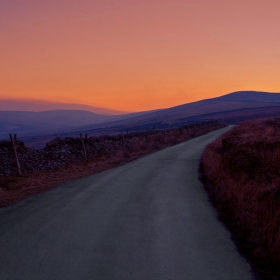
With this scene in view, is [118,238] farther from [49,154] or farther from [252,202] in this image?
[49,154]

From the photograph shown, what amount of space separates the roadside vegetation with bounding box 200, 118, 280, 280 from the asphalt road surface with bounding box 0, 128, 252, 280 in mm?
287

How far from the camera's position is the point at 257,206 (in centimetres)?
823

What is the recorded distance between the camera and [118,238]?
21.9ft

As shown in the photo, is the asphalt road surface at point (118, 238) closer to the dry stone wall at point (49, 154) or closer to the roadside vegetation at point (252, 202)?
the roadside vegetation at point (252, 202)

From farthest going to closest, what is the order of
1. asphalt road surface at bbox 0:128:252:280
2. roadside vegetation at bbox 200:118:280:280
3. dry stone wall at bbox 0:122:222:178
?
dry stone wall at bbox 0:122:222:178 → roadside vegetation at bbox 200:118:280:280 → asphalt road surface at bbox 0:128:252:280

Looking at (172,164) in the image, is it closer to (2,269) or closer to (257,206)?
(257,206)

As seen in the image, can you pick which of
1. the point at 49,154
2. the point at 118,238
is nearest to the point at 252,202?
the point at 118,238

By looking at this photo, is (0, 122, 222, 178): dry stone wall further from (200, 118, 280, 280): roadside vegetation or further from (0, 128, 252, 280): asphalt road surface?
(200, 118, 280, 280): roadside vegetation

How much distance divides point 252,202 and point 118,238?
3.73 metres

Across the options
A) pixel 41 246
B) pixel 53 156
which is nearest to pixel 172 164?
pixel 53 156

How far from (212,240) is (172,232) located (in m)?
0.85

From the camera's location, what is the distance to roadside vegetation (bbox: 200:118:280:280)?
578cm

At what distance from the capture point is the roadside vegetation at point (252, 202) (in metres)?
5.78

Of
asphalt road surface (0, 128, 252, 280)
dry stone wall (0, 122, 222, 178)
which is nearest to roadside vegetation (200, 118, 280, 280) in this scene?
asphalt road surface (0, 128, 252, 280)
